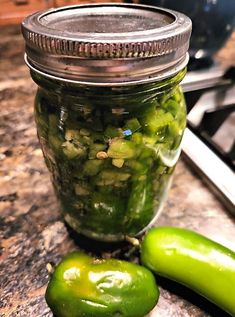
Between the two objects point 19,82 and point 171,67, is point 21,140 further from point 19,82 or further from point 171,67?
point 171,67

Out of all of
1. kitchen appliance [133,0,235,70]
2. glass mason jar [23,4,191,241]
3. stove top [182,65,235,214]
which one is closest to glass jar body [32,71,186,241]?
glass mason jar [23,4,191,241]

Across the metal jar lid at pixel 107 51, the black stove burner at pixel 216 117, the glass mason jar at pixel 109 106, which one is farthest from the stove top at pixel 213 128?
the metal jar lid at pixel 107 51

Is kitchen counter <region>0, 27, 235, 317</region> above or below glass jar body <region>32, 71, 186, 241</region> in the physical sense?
below

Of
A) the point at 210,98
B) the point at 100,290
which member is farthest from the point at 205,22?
the point at 100,290

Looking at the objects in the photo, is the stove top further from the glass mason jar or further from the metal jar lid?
the metal jar lid

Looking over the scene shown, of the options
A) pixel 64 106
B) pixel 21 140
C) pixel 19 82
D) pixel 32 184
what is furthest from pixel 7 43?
pixel 64 106

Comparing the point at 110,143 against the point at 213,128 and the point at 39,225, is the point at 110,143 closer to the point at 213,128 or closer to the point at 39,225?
the point at 39,225
